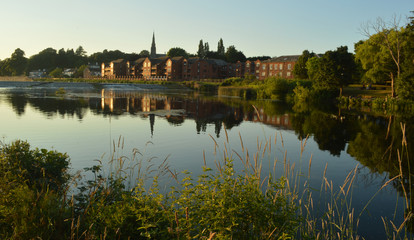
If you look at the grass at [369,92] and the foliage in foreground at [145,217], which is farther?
the grass at [369,92]

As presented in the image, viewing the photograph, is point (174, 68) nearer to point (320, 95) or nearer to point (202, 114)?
point (320, 95)

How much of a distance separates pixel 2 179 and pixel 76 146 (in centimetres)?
1056

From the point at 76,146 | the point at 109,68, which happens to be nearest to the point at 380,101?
the point at 76,146

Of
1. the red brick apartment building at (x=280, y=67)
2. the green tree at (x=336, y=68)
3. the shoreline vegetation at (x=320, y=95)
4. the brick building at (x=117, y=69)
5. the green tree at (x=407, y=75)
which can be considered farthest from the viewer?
the brick building at (x=117, y=69)

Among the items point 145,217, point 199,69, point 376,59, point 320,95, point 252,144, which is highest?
point 199,69

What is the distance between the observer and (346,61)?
198 feet

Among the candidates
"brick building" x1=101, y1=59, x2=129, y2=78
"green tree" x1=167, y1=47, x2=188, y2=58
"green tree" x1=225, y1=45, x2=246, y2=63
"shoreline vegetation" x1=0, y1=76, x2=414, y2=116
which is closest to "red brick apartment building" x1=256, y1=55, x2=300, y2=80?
"shoreline vegetation" x1=0, y1=76, x2=414, y2=116

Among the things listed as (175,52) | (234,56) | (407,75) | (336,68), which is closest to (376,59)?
(336,68)

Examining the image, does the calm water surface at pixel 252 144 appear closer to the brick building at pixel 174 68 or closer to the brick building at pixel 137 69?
the brick building at pixel 174 68

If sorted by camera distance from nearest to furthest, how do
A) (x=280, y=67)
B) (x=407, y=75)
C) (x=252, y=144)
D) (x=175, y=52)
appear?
(x=252, y=144) < (x=407, y=75) < (x=280, y=67) < (x=175, y=52)

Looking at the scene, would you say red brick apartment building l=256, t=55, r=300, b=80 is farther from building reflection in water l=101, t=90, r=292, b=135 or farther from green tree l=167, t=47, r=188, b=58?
building reflection in water l=101, t=90, r=292, b=135

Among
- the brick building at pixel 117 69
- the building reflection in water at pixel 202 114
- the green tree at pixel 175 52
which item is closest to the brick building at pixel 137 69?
the brick building at pixel 117 69

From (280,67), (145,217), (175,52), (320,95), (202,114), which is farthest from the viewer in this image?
(175,52)

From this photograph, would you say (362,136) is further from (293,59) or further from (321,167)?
(293,59)
